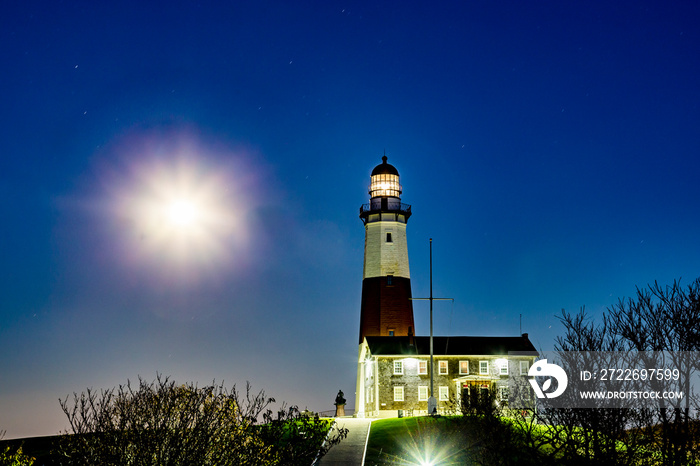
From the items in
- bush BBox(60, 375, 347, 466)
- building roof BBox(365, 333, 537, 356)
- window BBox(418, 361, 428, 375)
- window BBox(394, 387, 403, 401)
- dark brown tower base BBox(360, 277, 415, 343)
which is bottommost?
bush BBox(60, 375, 347, 466)

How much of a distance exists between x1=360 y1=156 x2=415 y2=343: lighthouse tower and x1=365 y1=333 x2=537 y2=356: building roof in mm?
1495

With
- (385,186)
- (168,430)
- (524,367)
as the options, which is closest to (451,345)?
(524,367)

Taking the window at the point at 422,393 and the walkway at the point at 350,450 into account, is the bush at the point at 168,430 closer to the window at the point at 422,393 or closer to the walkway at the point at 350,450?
the walkway at the point at 350,450

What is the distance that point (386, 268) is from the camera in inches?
2287

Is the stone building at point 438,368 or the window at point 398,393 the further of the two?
the stone building at point 438,368

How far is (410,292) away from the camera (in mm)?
58438

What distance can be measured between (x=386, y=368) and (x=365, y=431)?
13710 mm

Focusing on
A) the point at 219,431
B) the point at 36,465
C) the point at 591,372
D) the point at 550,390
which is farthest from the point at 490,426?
the point at 36,465

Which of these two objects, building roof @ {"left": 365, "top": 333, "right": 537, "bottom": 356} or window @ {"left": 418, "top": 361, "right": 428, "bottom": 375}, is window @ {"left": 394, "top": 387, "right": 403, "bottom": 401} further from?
building roof @ {"left": 365, "top": 333, "right": 537, "bottom": 356}

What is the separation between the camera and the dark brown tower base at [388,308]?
187 ft

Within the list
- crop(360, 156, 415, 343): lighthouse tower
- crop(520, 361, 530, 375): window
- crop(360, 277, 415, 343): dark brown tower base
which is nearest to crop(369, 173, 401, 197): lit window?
crop(360, 156, 415, 343): lighthouse tower

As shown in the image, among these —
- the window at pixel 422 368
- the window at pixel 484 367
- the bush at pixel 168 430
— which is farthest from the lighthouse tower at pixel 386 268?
the bush at pixel 168 430

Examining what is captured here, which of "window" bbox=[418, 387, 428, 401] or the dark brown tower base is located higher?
the dark brown tower base

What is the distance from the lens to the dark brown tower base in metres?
57.1
